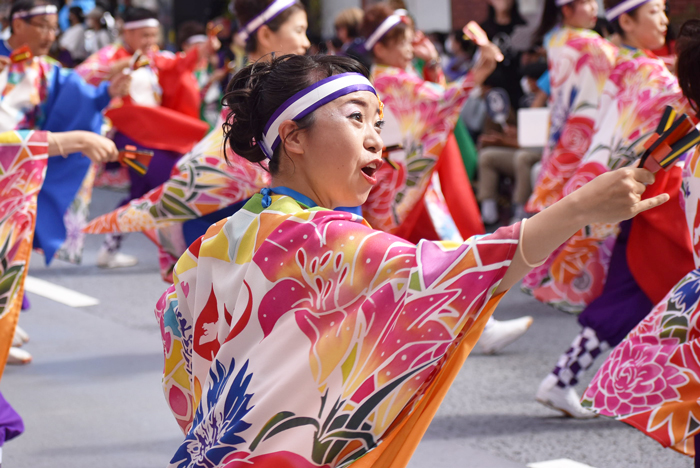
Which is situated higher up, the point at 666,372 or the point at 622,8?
the point at 622,8

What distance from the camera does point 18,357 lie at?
4086 millimetres

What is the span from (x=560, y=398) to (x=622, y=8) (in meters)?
1.48

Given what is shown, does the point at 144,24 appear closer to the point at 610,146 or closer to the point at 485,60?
the point at 485,60

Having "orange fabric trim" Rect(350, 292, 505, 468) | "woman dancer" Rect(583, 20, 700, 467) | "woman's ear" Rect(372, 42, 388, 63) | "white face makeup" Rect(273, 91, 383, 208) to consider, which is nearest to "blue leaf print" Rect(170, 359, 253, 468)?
"orange fabric trim" Rect(350, 292, 505, 468)

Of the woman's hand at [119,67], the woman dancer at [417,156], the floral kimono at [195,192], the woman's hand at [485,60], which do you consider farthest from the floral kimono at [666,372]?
the woman's hand at [119,67]

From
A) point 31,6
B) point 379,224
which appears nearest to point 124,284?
point 31,6

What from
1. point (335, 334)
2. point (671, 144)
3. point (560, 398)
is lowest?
point (560, 398)

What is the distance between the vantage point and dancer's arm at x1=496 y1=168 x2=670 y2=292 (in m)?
1.26

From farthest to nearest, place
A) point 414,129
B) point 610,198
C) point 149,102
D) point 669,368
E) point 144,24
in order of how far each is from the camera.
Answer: point 144,24 < point 149,102 < point 414,129 < point 669,368 < point 610,198

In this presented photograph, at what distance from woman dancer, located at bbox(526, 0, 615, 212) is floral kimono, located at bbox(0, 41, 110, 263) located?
212cm

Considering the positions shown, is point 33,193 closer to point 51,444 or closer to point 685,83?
point 51,444

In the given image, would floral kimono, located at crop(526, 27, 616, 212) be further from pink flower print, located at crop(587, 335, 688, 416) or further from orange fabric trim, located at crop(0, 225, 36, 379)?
orange fabric trim, located at crop(0, 225, 36, 379)

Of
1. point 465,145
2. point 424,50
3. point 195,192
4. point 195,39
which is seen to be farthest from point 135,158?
point 195,39

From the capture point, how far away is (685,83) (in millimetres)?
2184
